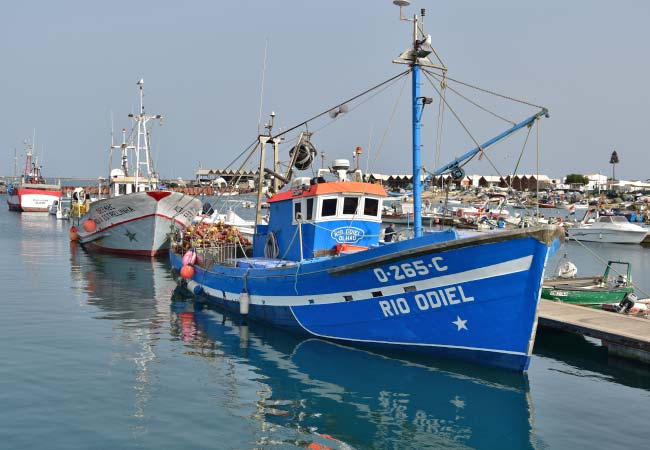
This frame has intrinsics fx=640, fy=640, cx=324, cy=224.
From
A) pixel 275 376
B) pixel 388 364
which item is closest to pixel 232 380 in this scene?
pixel 275 376

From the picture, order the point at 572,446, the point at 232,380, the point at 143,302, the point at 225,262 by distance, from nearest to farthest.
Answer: the point at 572,446
the point at 232,380
the point at 225,262
the point at 143,302

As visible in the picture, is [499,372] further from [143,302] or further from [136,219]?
[136,219]

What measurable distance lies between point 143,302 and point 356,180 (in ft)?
32.2

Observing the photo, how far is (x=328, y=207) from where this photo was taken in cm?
1898

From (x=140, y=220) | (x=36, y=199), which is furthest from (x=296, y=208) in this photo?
(x=36, y=199)

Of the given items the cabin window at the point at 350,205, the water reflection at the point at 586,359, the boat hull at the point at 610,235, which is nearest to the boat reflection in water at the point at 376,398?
the water reflection at the point at 586,359

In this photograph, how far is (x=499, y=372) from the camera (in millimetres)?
14727

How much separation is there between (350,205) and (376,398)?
7.40 meters

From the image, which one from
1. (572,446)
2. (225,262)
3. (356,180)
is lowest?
(572,446)

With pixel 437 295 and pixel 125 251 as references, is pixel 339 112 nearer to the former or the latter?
pixel 437 295

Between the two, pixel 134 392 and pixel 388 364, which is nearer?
pixel 134 392

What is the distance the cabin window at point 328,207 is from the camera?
18.9 metres

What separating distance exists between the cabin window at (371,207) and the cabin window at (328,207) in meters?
1.01

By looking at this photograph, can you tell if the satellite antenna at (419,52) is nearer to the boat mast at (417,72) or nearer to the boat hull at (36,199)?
the boat mast at (417,72)
